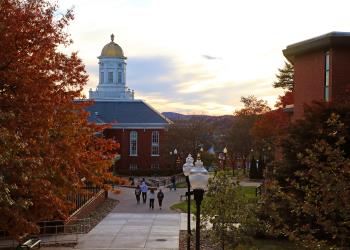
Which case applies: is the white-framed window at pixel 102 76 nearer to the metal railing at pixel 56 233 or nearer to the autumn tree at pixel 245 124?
the autumn tree at pixel 245 124

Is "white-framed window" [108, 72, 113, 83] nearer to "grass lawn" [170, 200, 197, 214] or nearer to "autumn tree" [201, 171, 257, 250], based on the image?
"grass lawn" [170, 200, 197, 214]

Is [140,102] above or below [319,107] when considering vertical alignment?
above

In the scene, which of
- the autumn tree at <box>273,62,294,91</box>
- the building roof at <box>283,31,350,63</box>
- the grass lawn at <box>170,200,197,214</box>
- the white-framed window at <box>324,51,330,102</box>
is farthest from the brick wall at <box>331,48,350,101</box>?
the autumn tree at <box>273,62,294,91</box>

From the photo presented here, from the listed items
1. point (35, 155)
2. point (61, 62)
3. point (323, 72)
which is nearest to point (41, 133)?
point (35, 155)

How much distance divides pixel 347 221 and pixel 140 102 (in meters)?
78.0

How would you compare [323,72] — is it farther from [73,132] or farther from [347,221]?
[347,221]

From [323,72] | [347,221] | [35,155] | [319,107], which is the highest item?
[323,72]

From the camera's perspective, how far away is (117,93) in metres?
99.8

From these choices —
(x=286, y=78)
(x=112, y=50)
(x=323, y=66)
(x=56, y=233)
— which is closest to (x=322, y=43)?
(x=323, y=66)

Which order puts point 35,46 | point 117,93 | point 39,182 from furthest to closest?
point 117,93 → point 35,46 → point 39,182

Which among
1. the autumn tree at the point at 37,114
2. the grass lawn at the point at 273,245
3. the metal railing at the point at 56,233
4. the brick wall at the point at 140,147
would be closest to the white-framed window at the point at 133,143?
the brick wall at the point at 140,147

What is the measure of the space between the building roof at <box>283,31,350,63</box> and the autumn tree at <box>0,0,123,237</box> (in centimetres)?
1484

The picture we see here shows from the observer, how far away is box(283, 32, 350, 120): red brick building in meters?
29.5

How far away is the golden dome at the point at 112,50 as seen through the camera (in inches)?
3878
